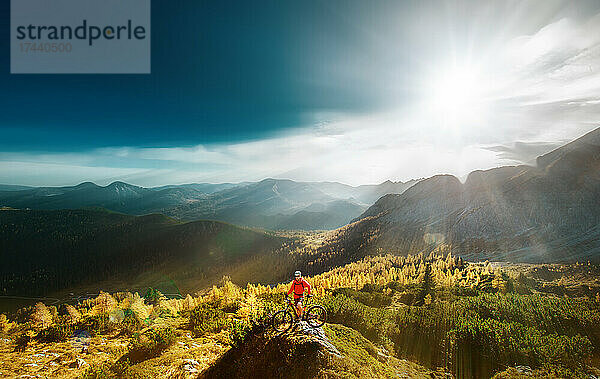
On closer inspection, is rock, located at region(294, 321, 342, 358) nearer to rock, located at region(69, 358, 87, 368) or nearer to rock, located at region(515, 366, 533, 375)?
rock, located at region(515, 366, 533, 375)

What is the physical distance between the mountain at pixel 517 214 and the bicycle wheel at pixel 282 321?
8212cm

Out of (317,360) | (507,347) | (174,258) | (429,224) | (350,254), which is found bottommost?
(174,258)

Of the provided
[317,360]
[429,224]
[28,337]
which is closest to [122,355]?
[28,337]

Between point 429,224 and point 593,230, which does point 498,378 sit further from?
point 429,224

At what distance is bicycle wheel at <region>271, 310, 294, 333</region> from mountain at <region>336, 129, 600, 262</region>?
82119 mm

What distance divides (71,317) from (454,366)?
22274 mm

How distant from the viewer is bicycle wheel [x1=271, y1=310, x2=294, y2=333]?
1016 cm

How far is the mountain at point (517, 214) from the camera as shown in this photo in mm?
71875

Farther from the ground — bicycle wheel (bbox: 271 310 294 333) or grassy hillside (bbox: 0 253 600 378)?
bicycle wheel (bbox: 271 310 294 333)

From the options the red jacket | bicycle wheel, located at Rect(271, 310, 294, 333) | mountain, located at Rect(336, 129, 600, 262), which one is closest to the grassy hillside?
bicycle wheel, located at Rect(271, 310, 294, 333)

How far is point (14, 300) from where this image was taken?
157 meters

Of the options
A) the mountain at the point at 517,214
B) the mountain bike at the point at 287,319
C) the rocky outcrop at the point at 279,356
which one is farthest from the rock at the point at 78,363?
the mountain at the point at 517,214

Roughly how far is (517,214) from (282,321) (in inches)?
4165

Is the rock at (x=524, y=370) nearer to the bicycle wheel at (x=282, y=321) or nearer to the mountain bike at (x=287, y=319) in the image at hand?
the mountain bike at (x=287, y=319)
